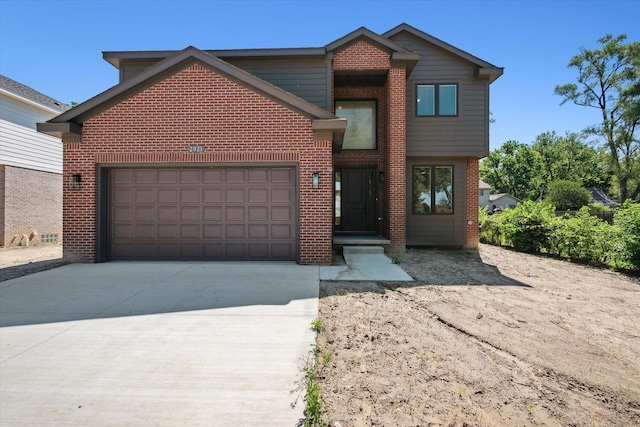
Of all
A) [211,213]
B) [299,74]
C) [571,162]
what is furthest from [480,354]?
[571,162]

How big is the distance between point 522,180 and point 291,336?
7037cm

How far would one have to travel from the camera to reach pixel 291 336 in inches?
163

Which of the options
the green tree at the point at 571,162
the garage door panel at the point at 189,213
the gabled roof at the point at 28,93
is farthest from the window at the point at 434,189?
the green tree at the point at 571,162

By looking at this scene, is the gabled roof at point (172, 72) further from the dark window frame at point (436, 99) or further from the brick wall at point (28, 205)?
the brick wall at point (28, 205)

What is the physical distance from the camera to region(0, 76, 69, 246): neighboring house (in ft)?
43.1

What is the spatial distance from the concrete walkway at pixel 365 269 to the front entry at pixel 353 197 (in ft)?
7.34

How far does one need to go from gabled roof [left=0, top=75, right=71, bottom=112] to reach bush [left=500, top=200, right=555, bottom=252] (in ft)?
67.1

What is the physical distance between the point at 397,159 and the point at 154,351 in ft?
29.6

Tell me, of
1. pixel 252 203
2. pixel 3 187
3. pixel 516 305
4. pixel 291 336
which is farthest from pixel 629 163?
pixel 3 187

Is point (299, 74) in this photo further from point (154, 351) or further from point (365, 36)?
point (154, 351)

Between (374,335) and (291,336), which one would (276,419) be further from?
(374,335)

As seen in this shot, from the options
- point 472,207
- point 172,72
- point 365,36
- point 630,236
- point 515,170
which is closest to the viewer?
point 630,236

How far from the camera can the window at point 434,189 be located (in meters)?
12.0

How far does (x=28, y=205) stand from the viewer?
14.1m
